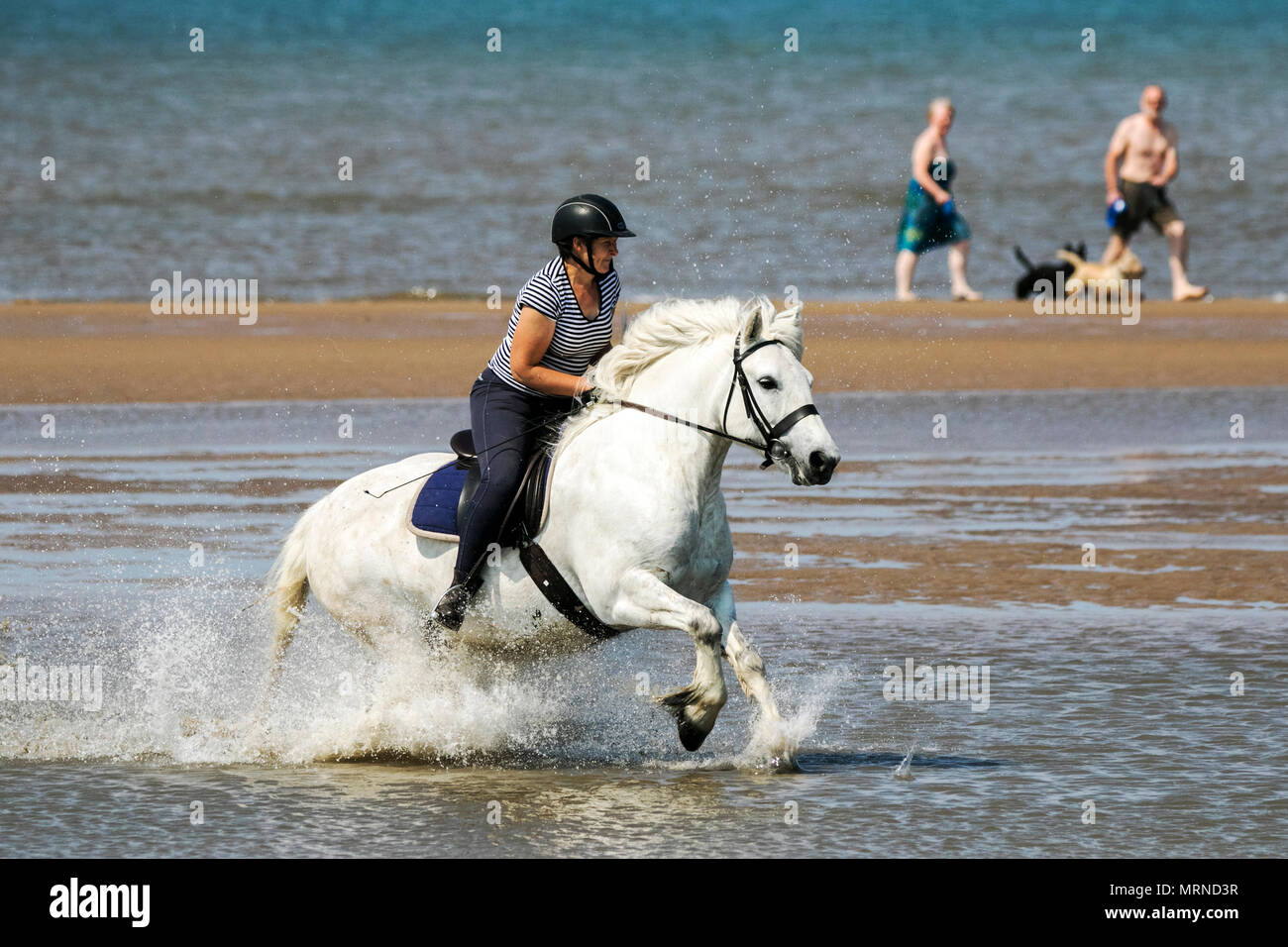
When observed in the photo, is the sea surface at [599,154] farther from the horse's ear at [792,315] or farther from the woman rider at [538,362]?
the horse's ear at [792,315]

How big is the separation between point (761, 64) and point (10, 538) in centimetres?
6213

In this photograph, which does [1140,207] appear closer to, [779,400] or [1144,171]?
[1144,171]

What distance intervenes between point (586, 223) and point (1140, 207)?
16474 millimetres

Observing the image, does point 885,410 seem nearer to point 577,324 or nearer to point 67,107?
point 577,324

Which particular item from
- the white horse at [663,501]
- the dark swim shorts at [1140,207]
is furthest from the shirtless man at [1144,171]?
the white horse at [663,501]

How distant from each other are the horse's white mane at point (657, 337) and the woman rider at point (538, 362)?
11cm

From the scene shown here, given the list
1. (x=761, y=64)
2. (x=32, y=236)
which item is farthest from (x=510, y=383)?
(x=761, y=64)

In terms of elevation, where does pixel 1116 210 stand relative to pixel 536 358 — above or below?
above

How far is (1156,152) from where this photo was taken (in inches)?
901

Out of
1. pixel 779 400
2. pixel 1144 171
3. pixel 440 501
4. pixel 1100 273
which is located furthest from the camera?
pixel 1100 273

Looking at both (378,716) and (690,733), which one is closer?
(690,733)

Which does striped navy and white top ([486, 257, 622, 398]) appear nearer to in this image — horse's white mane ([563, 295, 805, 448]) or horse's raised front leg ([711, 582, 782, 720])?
horse's white mane ([563, 295, 805, 448])

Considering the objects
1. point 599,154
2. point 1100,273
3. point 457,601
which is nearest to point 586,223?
point 457,601

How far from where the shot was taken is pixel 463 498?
7906 mm
